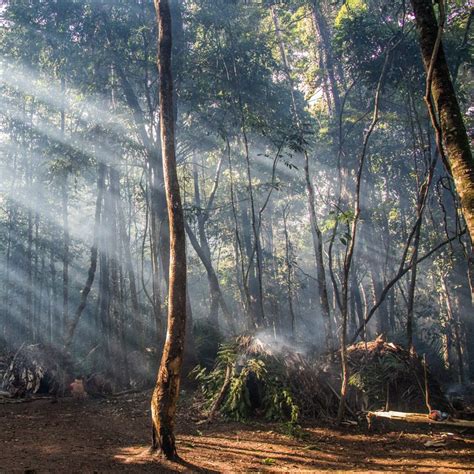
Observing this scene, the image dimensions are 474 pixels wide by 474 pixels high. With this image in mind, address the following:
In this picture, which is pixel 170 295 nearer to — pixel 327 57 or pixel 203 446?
pixel 203 446

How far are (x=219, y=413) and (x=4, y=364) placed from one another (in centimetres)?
729

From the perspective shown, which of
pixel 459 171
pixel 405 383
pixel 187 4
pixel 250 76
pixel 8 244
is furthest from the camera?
pixel 8 244

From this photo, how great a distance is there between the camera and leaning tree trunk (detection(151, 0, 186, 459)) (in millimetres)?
5965

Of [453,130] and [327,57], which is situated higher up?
[327,57]

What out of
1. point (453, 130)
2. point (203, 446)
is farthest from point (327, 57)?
point (203, 446)

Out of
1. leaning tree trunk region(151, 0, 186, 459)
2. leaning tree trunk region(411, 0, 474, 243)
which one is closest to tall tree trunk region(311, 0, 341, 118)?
leaning tree trunk region(151, 0, 186, 459)

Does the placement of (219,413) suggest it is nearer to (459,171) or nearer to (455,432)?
(455,432)

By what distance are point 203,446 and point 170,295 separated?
9.48 ft

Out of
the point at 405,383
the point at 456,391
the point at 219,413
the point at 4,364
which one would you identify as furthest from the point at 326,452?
the point at 4,364

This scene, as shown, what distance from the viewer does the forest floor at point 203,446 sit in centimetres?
600

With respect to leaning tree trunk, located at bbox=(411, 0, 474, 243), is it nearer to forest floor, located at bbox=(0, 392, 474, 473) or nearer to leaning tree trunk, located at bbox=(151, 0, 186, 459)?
leaning tree trunk, located at bbox=(151, 0, 186, 459)

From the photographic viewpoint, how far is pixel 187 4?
1708cm

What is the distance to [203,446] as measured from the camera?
24.3 feet

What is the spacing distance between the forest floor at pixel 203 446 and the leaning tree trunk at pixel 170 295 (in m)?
0.44
